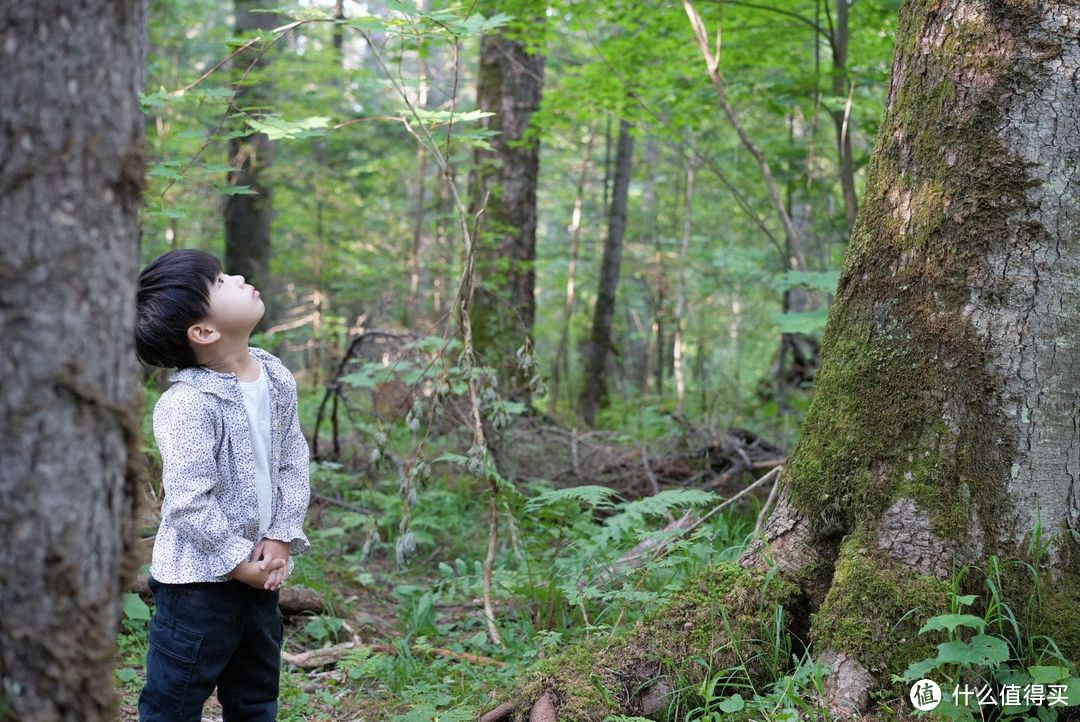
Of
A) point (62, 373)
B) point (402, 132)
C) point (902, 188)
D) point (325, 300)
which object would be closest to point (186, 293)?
Answer: point (62, 373)

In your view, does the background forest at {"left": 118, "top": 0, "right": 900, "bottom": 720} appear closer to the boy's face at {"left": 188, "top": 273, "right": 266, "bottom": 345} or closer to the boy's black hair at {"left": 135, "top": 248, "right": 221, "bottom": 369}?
the boy's face at {"left": 188, "top": 273, "right": 266, "bottom": 345}

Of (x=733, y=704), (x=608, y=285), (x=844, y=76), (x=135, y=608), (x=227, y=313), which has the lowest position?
(x=135, y=608)

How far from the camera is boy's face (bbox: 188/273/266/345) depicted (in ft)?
8.29

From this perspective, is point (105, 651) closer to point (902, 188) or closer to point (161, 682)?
point (161, 682)

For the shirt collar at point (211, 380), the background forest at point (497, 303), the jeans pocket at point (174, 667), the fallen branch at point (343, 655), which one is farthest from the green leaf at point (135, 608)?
the shirt collar at point (211, 380)

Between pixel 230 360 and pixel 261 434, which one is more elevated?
pixel 230 360

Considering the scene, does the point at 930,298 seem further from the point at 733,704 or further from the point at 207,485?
the point at 207,485

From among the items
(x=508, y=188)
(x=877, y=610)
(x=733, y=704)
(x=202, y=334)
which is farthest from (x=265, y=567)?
(x=508, y=188)

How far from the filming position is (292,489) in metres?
2.73

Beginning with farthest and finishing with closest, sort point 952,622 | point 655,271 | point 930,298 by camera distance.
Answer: point 655,271 < point 930,298 < point 952,622

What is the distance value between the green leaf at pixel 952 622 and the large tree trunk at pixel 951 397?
13 cm

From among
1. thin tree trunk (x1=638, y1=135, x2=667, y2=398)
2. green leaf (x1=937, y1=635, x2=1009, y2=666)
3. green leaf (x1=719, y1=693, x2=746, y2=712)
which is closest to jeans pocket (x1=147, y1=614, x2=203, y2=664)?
green leaf (x1=719, y1=693, x2=746, y2=712)

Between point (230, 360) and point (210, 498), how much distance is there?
17.0 inches

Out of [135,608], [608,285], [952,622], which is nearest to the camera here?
[952,622]
